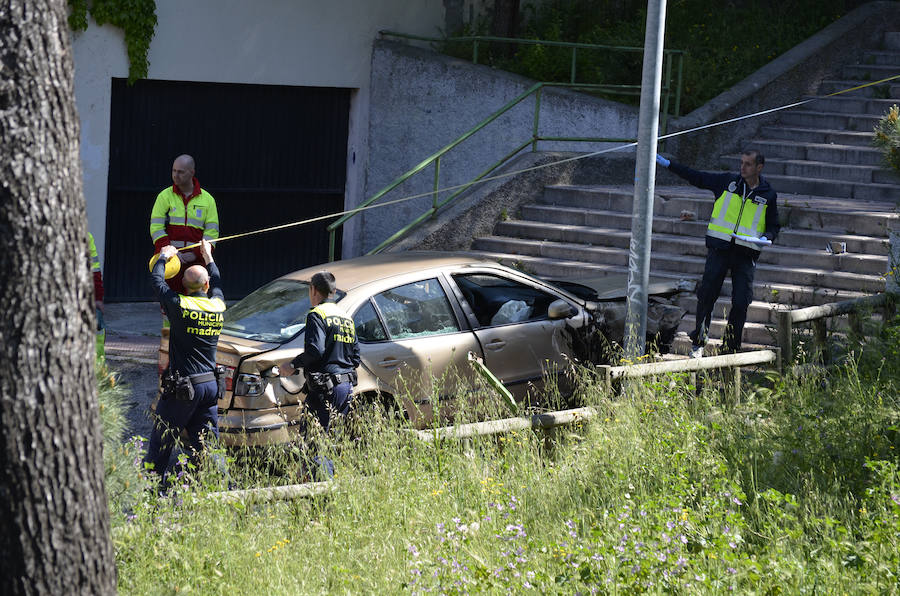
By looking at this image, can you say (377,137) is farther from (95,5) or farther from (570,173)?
(95,5)

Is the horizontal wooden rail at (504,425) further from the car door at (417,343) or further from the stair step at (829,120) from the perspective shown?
the stair step at (829,120)

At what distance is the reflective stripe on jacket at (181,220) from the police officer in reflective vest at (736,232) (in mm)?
3823

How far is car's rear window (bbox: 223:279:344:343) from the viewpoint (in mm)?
7359

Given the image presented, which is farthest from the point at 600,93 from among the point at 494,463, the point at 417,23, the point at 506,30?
the point at 494,463

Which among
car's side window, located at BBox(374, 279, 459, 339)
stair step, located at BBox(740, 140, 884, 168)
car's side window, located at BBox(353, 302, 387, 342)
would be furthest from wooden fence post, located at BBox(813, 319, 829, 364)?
stair step, located at BBox(740, 140, 884, 168)

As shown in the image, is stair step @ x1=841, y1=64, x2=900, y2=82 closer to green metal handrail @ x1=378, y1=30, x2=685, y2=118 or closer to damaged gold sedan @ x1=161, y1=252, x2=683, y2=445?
green metal handrail @ x1=378, y1=30, x2=685, y2=118

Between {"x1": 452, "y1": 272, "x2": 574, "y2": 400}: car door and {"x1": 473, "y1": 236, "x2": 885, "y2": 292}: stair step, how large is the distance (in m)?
3.53

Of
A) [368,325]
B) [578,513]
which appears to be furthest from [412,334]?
[578,513]

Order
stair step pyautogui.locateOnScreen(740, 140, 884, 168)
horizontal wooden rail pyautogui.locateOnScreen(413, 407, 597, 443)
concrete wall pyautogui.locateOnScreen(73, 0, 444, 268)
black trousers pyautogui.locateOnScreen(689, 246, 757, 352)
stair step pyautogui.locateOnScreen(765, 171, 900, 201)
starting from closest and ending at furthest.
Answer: horizontal wooden rail pyautogui.locateOnScreen(413, 407, 597, 443), black trousers pyautogui.locateOnScreen(689, 246, 757, 352), stair step pyautogui.locateOnScreen(765, 171, 900, 201), concrete wall pyautogui.locateOnScreen(73, 0, 444, 268), stair step pyautogui.locateOnScreen(740, 140, 884, 168)

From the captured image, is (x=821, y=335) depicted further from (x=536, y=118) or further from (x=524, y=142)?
(x=524, y=142)

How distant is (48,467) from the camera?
3492mm

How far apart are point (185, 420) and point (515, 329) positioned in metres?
2.60

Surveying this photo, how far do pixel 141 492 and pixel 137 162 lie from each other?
377 inches

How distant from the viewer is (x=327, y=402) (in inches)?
273
